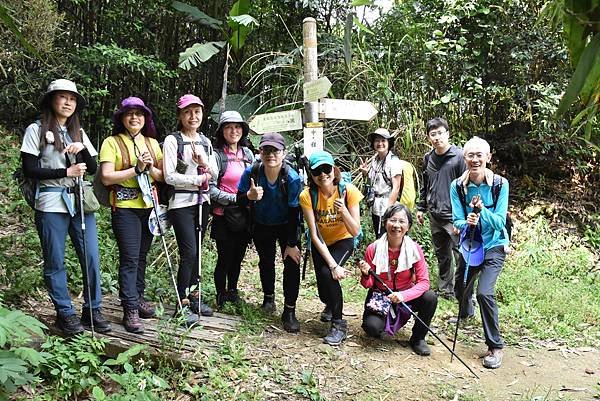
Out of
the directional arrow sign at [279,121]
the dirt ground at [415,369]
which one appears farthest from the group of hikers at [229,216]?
the directional arrow sign at [279,121]

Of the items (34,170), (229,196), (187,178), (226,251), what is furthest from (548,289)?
(34,170)

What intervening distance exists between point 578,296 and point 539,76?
3.35 meters

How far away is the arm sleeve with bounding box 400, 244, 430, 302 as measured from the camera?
A: 388 centimetres

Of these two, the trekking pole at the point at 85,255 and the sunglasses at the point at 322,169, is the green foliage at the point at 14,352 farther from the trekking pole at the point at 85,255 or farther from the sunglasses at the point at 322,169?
the sunglasses at the point at 322,169

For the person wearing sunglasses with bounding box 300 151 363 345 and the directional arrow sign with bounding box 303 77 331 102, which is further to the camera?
the directional arrow sign with bounding box 303 77 331 102

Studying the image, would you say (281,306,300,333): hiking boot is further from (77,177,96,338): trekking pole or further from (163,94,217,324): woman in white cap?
(77,177,96,338): trekking pole

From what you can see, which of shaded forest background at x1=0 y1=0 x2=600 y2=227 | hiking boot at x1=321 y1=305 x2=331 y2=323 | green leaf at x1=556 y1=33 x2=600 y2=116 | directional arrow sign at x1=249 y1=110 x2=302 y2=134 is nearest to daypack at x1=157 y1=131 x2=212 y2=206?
directional arrow sign at x1=249 y1=110 x2=302 y2=134

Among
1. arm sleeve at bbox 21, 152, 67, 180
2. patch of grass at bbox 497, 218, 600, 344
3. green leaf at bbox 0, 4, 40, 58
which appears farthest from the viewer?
patch of grass at bbox 497, 218, 600, 344

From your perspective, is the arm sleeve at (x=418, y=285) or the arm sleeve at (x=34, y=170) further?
the arm sleeve at (x=418, y=285)

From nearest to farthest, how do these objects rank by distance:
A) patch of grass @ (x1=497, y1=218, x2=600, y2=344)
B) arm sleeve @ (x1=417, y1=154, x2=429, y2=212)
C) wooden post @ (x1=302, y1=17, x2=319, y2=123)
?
patch of grass @ (x1=497, y1=218, x2=600, y2=344) < wooden post @ (x1=302, y1=17, x2=319, y2=123) < arm sleeve @ (x1=417, y1=154, x2=429, y2=212)

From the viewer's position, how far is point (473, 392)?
3.42 m

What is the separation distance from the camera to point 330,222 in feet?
13.1

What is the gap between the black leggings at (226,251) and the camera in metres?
4.25

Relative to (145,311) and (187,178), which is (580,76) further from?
(145,311)
